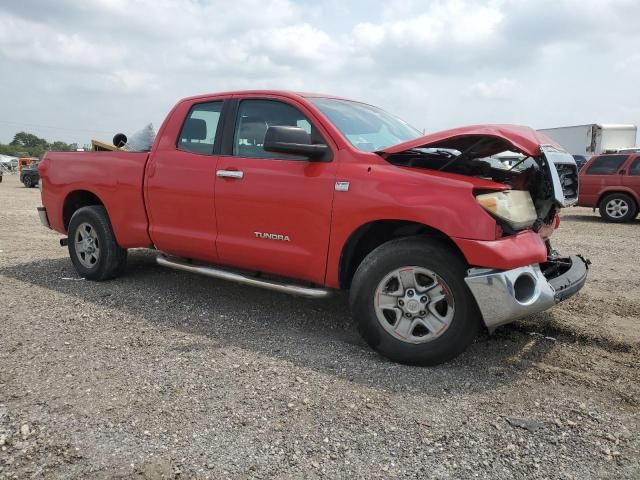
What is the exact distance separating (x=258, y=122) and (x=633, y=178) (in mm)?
11146

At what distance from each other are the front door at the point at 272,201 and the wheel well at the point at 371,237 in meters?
0.16

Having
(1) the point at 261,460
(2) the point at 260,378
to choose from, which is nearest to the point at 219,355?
(2) the point at 260,378

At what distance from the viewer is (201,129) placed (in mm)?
4723

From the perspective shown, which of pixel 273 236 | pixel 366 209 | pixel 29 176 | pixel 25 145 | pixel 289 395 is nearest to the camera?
pixel 289 395

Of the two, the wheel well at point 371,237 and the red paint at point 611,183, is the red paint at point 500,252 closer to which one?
the wheel well at point 371,237

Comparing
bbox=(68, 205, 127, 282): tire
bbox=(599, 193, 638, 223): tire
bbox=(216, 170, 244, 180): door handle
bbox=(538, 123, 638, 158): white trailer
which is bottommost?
bbox=(68, 205, 127, 282): tire

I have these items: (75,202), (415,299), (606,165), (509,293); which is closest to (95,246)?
(75,202)

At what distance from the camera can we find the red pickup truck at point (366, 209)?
331cm

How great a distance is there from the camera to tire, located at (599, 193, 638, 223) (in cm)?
1240

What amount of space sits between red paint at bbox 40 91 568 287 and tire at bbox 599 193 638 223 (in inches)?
401

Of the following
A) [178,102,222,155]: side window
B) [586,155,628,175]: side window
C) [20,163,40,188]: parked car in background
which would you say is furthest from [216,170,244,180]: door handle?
[20,163,40,188]: parked car in background

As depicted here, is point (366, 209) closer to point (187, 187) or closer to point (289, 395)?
point (289, 395)

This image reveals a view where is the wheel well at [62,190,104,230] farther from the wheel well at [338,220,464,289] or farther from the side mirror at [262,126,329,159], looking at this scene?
the wheel well at [338,220,464,289]

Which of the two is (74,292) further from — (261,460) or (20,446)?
(261,460)
